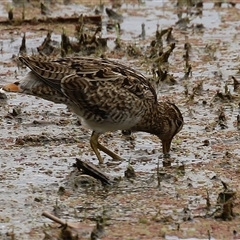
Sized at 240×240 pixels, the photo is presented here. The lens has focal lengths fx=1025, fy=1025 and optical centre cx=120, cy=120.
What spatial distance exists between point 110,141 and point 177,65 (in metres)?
2.75

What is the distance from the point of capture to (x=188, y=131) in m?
9.61

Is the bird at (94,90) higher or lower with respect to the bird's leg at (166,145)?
higher

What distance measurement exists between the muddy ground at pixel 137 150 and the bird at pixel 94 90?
1.13 feet

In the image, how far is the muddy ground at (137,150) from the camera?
23.2 feet

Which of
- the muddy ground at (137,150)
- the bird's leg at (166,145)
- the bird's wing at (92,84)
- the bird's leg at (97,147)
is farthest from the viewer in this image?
the bird's leg at (166,145)

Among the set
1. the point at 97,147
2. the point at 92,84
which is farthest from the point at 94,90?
the point at 97,147

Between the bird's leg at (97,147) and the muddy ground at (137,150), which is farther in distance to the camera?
the bird's leg at (97,147)

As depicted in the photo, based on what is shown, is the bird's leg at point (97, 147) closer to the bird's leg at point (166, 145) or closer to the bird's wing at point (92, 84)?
the bird's wing at point (92, 84)

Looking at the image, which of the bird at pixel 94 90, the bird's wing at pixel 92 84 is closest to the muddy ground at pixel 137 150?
the bird at pixel 94 90

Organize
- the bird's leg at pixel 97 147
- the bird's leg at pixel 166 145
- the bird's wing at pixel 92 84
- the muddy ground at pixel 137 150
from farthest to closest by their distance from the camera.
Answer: the bird's leg at pixel 166 145 → the bird's leg at pixel 97 147 → the bird's wing at pixel 92 84 → the muddy ground at pixel 137 150

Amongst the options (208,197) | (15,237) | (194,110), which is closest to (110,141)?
(194,110)

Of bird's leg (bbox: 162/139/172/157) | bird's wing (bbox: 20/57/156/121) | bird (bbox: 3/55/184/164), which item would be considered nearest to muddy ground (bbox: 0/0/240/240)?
bird's leg (bbox: 162/139/172/157)

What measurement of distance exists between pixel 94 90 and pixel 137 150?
0.82 m

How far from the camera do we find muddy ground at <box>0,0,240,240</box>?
7074mm
